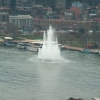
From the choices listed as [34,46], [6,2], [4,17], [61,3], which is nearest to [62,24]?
[4,17]

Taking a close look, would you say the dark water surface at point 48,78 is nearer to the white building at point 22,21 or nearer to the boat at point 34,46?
the boat at point 34,46

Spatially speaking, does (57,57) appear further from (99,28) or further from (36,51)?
(99,28)

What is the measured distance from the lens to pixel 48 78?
26.1 metres

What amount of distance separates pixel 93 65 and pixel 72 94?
652 centimetres

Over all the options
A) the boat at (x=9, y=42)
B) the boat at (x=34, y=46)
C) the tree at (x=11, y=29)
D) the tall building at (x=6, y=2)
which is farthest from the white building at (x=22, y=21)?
the boat at (x=34, y=46)

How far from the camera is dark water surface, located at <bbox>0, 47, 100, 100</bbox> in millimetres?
23266

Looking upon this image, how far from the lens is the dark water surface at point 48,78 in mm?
23266

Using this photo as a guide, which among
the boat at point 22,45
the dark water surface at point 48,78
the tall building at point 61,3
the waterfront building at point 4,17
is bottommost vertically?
the dark water surface at point 48,78

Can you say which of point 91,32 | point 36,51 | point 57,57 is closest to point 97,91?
point 57,57

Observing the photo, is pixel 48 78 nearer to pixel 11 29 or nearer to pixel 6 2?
pixel 11 29

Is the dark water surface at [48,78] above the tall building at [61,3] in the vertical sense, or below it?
below

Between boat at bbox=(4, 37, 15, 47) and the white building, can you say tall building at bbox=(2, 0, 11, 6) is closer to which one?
the white building

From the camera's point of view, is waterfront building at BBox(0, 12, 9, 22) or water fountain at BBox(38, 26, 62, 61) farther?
waterfront building at BBox(0, 12, 9, 22)

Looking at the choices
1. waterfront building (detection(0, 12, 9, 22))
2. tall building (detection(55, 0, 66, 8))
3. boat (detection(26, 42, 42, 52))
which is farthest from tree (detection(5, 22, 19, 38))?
tall building (detection(55, 0, 66, 8))
